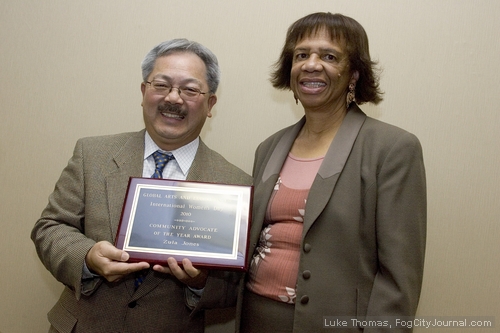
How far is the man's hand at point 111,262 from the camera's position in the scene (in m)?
1.44

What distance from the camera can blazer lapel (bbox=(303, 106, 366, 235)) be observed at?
4.99ft

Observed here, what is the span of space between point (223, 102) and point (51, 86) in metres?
1.09

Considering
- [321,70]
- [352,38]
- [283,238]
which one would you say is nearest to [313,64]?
[321,70]

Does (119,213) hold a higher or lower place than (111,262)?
higher

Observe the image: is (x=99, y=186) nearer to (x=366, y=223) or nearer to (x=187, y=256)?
(x=187, y=256)

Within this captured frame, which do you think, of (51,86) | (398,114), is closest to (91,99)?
(51,86)

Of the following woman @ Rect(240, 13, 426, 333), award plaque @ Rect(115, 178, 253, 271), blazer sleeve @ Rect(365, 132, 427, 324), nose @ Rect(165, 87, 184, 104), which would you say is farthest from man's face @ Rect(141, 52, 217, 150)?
blazer sleeve @ Rect(365, 132, 427, 324)

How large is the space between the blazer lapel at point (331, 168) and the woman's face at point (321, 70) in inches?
5.7

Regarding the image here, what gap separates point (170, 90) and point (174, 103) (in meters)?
0.07

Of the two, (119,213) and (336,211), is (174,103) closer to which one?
(119,213)

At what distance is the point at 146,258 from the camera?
1465mm

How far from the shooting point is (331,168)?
1.58 metres

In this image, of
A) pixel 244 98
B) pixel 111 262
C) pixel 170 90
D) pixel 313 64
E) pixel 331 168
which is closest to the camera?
pixel 111 262

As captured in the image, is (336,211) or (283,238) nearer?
(336,211)
